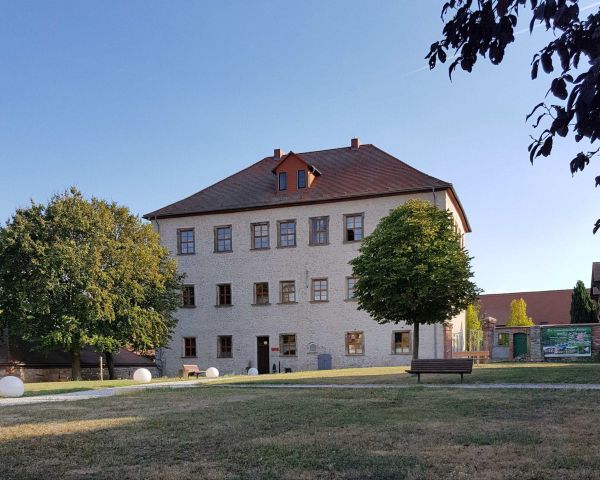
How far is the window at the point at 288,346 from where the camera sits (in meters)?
41.3

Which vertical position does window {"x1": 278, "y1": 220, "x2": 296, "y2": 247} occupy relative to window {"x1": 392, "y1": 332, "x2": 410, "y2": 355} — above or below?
above

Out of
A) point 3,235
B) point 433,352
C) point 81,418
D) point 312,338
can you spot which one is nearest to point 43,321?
point 3,235

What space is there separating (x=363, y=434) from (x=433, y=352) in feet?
98.9

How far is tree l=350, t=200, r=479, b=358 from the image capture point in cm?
2419

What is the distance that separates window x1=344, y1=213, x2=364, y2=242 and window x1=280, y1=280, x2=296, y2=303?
4.69m

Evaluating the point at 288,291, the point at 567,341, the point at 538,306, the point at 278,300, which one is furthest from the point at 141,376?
the point at 538,306

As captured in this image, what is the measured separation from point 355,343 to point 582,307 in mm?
21131

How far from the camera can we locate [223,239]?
44.0 m

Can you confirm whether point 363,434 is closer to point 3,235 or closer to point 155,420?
point 155,420

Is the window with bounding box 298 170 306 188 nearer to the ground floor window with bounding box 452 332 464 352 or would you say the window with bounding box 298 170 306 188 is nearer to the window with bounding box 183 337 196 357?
the window with bounding box 183 337 196 357

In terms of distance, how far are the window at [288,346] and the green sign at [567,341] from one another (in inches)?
589

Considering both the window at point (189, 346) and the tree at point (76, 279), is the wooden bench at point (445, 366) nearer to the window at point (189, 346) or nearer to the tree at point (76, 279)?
the tree at point (76, 279)

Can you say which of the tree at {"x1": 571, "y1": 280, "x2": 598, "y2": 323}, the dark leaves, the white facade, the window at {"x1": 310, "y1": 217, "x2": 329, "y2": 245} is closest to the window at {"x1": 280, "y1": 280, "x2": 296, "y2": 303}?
the white facade

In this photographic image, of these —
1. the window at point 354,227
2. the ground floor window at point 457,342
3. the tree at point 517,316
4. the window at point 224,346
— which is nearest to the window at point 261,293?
the window at point 224,346
